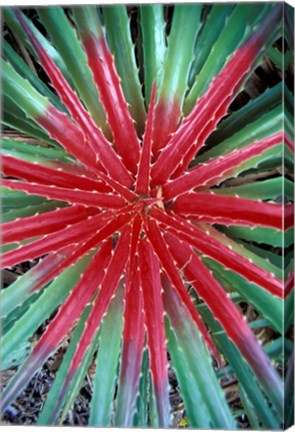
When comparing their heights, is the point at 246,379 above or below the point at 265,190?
below

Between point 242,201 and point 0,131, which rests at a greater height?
point 0,131

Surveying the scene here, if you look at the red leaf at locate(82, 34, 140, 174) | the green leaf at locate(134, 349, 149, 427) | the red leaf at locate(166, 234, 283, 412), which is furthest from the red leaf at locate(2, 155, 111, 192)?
the green leaf at locate(134, 349, 149, 427)

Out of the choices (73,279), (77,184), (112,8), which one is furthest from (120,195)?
(112,8)

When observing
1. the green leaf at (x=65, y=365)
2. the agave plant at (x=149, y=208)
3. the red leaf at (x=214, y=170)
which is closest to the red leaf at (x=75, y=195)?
the agave plant at (x=149, y=208)

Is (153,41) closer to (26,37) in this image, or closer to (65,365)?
(26,37)

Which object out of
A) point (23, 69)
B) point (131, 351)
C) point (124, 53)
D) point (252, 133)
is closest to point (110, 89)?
point (124, 53)

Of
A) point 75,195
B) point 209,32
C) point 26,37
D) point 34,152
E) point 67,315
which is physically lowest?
point 67,315

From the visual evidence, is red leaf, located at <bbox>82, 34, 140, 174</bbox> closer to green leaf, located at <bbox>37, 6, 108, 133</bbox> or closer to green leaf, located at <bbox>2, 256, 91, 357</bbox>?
green leaf, located at <bbox>37, 6, 108, 133</bbox>

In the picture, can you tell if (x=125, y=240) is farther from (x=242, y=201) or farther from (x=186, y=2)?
(x=186, y=2)

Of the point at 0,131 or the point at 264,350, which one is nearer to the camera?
the point at 264,350
